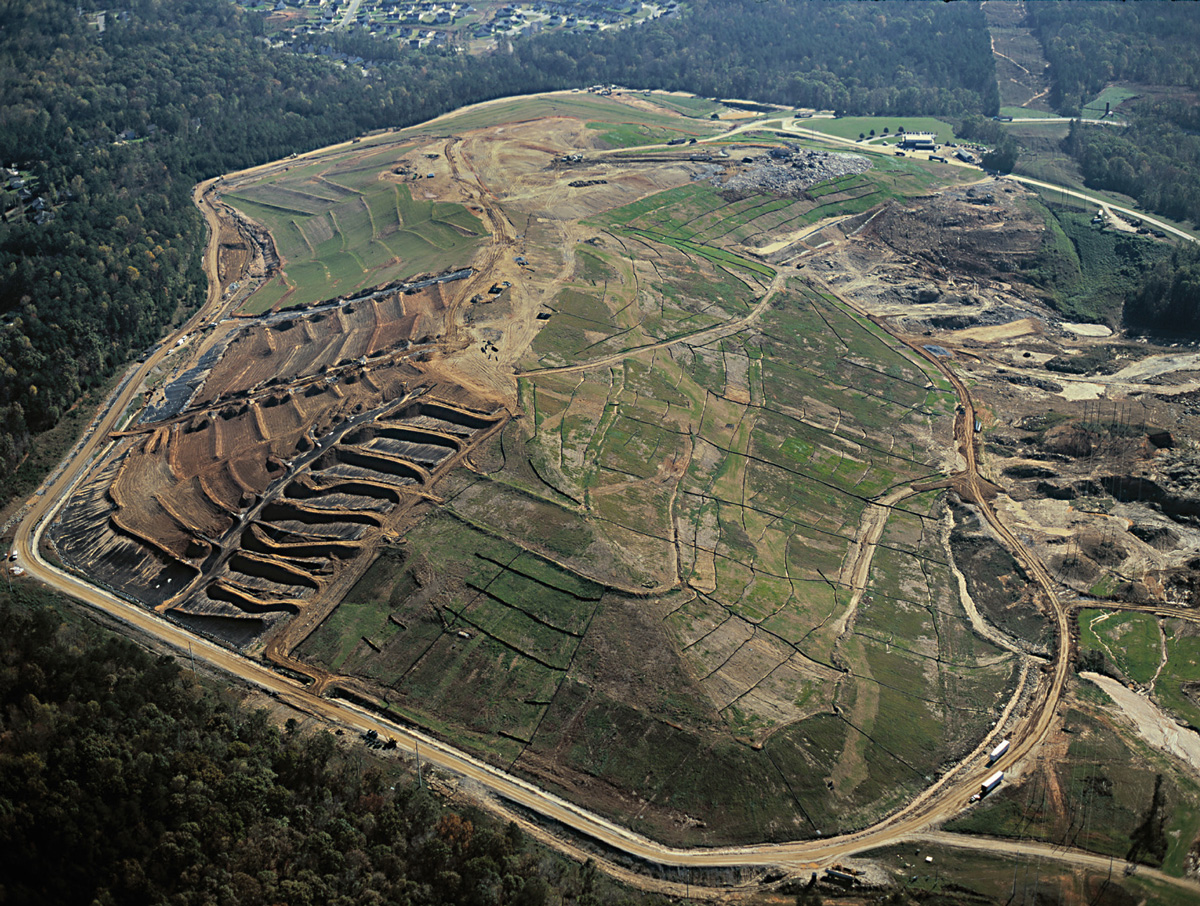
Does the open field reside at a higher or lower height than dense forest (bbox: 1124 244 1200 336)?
higher

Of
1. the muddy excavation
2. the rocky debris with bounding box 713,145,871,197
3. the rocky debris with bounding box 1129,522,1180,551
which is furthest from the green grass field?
the rocky debris with bounding box 1129,522,1180,551

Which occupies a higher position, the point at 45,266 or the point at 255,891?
the point at 45,266

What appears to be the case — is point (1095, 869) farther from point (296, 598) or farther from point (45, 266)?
point (45, 266)

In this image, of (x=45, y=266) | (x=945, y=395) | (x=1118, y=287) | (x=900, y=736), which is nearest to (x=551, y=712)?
(x=900, y=736)

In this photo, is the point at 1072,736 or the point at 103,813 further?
the point at 1072,736

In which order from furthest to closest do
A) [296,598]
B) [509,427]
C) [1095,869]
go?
[509,427] → [296,598] → [1095,869]

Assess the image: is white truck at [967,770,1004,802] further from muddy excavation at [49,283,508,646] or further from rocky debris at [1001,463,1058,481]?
muddy excavation at [49,283,508,646]
